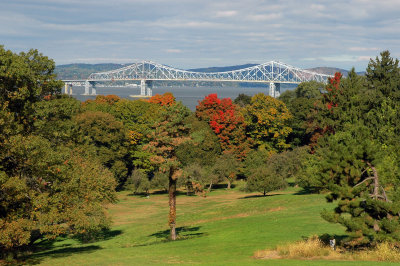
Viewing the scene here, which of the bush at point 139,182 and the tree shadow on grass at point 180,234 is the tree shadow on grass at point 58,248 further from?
the bush at point 139,182

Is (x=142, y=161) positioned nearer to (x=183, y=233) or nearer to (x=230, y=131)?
(x=230, y=131)

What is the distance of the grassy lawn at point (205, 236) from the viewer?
2670 centimetres

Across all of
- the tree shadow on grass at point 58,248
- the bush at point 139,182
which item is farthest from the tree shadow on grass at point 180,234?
the bush at point 139,182

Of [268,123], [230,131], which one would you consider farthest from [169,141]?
[268,123]

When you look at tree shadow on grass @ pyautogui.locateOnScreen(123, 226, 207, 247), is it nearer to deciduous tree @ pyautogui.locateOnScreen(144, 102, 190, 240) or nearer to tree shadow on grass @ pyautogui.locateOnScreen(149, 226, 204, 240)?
tree shadow on grass @ pyautogui.locateOnScreen(149, 226, 204, 240)

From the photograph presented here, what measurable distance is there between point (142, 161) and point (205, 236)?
156 feet

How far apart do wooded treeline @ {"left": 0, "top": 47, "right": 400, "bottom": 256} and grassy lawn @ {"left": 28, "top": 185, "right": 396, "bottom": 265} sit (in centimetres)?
176

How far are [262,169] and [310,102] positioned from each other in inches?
1279

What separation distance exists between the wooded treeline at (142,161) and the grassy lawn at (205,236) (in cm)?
176

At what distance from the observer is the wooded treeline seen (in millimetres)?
24156

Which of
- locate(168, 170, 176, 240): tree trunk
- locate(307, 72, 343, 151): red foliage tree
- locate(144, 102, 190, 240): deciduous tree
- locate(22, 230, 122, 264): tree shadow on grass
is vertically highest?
locate(307, 72, 343, 151): red foliage tree

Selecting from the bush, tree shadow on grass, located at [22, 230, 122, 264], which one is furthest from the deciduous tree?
the bush

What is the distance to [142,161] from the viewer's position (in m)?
81.2

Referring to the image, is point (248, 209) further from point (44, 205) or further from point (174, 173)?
point (44, 205)
